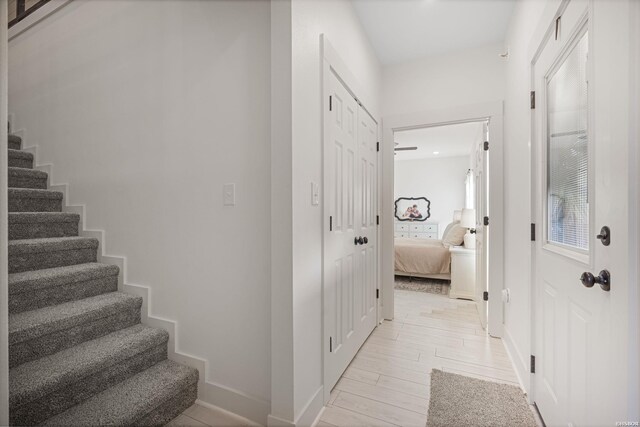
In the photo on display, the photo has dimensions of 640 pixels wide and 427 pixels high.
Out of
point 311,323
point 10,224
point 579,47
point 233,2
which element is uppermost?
point 233,2

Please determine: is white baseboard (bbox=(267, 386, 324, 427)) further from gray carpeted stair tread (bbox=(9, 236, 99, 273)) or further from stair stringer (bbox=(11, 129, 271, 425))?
gray carpeted stair tread (bbox=(9, 236, 99, 273))

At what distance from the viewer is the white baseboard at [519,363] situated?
69.8 inches

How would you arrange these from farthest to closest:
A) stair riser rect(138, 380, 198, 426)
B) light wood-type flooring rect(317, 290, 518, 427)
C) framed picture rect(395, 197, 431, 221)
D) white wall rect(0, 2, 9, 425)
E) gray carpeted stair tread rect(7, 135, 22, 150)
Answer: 1. framed picture rect(395, 197, 431, 221)
2. gray carpeted stair tread rect(7, 135, 22, 150)
3. light wood-type flooring rect(317, 290, 518, 427)
4. stair riser rect(138, 380, 198, 426)
5. white wall rect(0, 2, 9, 425)

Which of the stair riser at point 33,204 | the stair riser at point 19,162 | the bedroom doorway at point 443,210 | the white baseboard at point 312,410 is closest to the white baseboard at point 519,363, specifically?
the bedroom doorway at point 443,210

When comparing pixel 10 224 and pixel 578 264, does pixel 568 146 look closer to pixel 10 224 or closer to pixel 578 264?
pixel 578 264

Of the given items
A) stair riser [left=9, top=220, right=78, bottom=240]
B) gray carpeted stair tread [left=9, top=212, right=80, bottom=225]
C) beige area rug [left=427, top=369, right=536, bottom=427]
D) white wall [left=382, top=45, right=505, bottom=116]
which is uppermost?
white wall [left=382, top=45, right=505, bottom=116]

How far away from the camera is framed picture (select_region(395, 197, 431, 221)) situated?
7.93 m

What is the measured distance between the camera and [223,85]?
1607 mm

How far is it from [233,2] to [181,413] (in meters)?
2.31

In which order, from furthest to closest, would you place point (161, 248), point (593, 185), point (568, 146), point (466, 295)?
point (466, 295), point (161, 248), point (568, 146), point (593, 185)

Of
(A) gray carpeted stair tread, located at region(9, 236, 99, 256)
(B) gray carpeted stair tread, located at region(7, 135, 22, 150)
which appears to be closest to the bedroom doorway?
(A) gray carpeted stair tread, located at region(9, 236, 99, 256)

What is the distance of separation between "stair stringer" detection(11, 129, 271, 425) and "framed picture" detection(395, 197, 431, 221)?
712 cm

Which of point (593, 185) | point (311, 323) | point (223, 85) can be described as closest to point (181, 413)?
point (311, 323)

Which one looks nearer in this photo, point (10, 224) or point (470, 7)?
point (10, 224)
